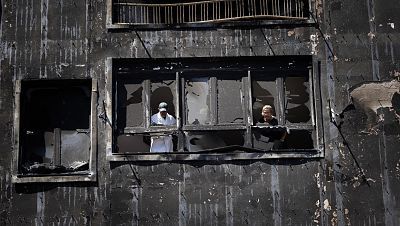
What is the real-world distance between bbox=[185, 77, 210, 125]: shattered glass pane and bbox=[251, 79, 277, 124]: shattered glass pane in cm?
108

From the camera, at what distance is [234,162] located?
15.4 m

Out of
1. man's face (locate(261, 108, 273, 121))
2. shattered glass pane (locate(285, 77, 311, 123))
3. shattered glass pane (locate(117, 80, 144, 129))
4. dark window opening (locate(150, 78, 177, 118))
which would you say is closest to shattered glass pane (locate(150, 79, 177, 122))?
dark window opening (locate(150, 78, 177, 118))

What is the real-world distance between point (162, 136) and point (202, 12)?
3.30 meters

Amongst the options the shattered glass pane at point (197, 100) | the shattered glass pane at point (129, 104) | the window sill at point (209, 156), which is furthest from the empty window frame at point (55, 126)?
the shattered glass pane at point (197, 100)

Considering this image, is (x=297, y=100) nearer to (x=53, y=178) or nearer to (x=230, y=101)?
(x=230, y=101)

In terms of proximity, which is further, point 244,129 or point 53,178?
point 244,129

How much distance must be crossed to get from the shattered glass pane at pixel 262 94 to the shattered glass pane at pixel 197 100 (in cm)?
108

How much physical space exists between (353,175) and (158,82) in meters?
4.88

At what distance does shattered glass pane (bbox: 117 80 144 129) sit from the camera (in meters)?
16.0

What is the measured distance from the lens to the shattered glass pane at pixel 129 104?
1596 cm

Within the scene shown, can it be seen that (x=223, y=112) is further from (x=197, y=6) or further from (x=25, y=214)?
(x=25, y=214)

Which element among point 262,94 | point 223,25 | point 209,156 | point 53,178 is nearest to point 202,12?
point 223,25

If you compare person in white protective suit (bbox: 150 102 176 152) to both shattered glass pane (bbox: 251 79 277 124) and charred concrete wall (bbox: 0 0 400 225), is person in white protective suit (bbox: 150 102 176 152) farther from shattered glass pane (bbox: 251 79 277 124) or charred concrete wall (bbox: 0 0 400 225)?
shattered glass pane (bbox: 251 79 277 124)

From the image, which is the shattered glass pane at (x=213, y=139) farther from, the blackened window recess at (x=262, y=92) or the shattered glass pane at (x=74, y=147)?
the shattered glass pane at (x=74, y=147)
